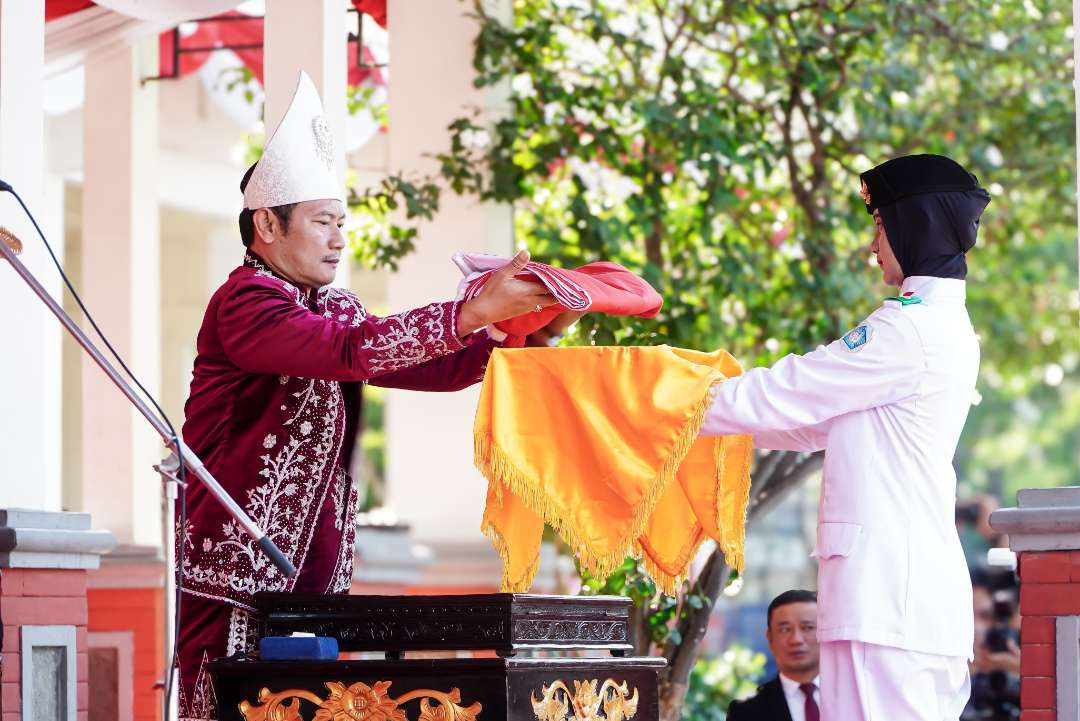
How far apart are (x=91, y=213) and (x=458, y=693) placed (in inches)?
187

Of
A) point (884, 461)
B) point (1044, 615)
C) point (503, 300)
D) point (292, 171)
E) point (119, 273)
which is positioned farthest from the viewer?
point (119, 273)

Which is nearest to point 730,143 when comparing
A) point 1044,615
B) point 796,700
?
point 796,700

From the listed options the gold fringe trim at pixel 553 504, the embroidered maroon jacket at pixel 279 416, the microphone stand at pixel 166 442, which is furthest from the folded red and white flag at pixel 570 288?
the microphone stand at pixel 166 442

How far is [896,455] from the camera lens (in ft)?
12.1

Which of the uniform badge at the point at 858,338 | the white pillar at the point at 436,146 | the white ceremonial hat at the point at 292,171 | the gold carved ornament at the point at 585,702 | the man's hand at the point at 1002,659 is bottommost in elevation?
the man's hand at the point at 1002,659

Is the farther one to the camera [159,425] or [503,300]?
[503,300]

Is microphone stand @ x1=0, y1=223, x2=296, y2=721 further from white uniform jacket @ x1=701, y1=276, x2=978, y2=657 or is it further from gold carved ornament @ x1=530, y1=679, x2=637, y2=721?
white uniform jacket @ x1=701, y1=276, x2=978, y2=657

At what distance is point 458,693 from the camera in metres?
3.43

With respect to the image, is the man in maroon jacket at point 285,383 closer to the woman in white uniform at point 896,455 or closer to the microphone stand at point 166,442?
the microphone stand at point 166,442

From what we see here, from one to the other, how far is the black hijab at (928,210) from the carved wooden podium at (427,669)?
3.56 feet

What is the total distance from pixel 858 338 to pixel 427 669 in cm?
117

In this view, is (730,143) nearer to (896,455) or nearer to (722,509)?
(722,509)

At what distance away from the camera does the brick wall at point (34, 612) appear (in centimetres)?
438

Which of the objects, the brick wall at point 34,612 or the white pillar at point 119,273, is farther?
the white pillar at point 119,273
